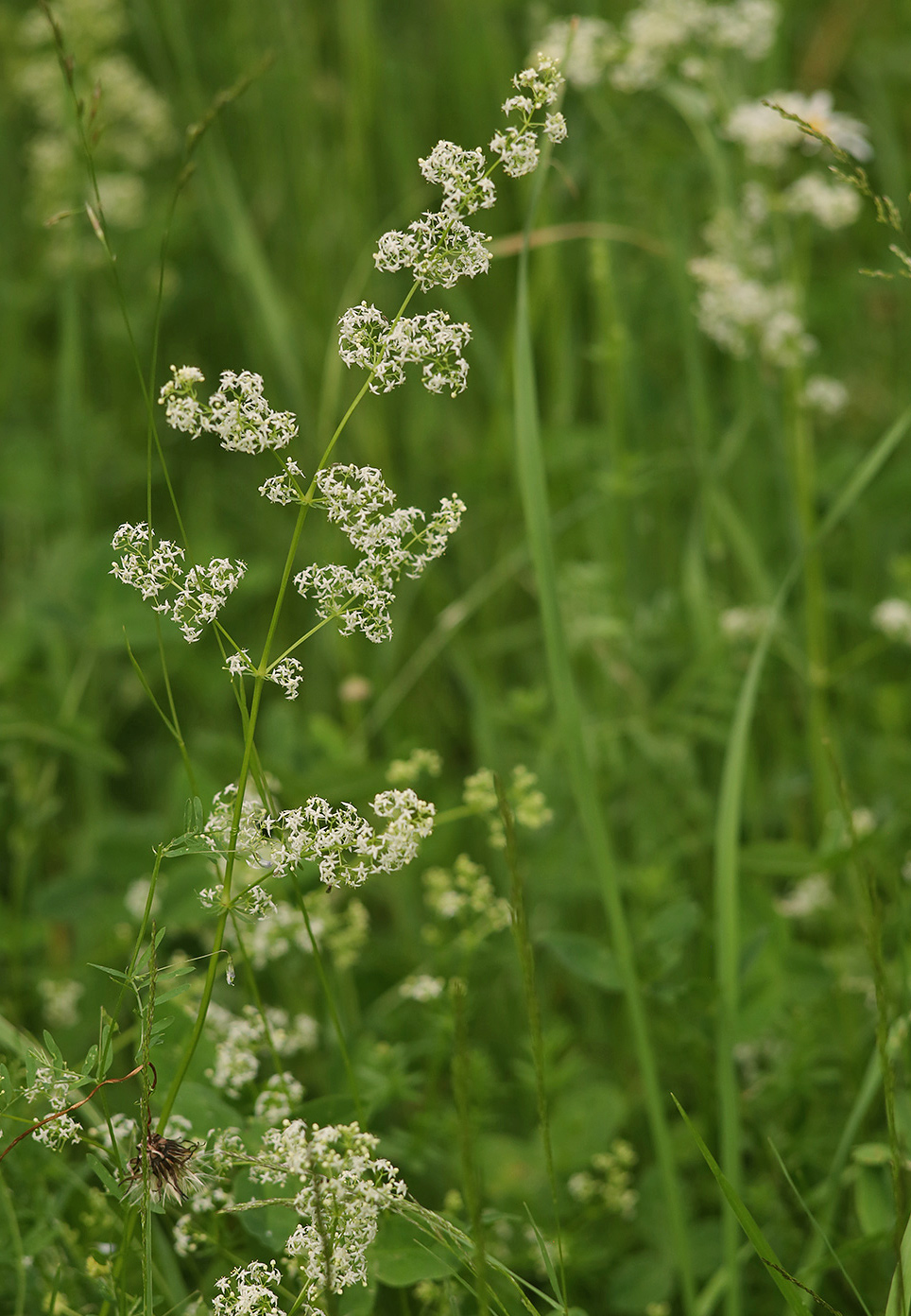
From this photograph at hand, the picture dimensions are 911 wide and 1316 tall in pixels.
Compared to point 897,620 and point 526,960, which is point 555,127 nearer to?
point 526,960

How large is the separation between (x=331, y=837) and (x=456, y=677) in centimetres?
185

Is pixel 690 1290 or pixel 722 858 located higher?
pixel 722 858

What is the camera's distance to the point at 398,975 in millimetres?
2176

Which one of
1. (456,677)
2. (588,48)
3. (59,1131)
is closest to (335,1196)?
(59,1131)

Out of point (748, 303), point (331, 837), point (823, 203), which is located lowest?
point (331, 837)

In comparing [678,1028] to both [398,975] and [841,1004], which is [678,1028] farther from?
[398,975]

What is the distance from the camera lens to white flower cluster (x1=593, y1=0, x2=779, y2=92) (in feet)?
8.14

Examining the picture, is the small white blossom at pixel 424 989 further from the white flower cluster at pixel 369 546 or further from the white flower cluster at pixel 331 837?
the white flower cluster at pixel 369 546

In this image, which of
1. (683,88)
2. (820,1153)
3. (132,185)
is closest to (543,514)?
(820,1153)

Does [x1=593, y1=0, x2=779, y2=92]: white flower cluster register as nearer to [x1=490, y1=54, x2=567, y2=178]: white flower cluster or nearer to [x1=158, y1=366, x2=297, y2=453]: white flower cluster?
[x1=490, y1=54, x2=567, y2=178]: white flower cluster

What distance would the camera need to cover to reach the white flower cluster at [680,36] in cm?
248

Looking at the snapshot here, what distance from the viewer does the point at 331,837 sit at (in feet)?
3.34

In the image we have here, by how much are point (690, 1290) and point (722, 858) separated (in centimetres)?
50

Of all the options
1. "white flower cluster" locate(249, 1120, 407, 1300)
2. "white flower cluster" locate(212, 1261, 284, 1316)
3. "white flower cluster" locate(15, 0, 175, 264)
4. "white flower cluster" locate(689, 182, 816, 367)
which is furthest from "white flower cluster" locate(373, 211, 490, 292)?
→ "white flower cluster" locate(15, 0, 175, 264)
